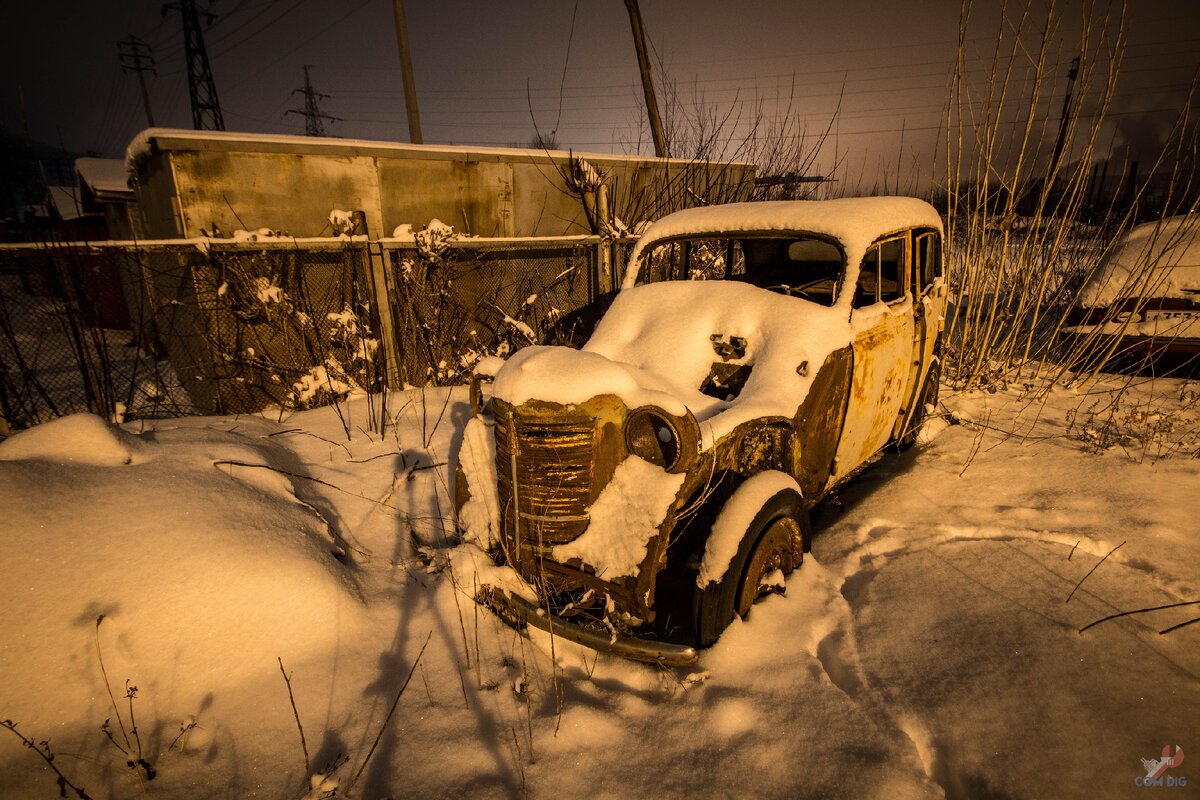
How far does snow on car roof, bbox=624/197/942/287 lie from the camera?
2.82 meters

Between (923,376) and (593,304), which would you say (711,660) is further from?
(593,304)

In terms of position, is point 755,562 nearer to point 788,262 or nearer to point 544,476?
point 544,476

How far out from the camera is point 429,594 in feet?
8.41

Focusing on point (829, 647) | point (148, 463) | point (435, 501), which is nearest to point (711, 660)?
point (829, 647)

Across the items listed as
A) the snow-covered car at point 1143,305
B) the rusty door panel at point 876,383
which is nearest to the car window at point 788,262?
the rusty door panel at point 876,383

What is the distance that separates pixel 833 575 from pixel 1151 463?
2733 millimetres

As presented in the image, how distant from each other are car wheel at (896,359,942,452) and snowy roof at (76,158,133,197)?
42.4 ft

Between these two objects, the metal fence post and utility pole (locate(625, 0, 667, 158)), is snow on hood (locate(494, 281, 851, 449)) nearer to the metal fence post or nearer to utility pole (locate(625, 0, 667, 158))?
the metal fence post

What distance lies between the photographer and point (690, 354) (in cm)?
285

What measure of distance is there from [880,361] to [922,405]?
1507 millimetres

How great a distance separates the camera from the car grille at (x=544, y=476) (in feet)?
6.61

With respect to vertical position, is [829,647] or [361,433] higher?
[361,433]

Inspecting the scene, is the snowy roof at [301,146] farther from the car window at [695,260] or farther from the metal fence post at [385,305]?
the car window at [695,260]

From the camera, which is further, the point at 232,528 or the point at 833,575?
the point at 833,575
